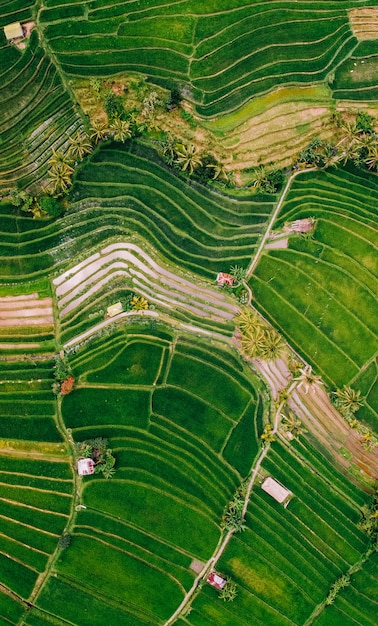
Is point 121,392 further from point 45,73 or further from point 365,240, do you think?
point 45,73

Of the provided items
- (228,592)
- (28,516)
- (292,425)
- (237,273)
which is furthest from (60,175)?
(228,592)

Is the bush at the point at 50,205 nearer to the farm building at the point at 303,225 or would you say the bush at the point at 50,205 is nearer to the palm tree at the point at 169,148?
the palm tree at the point at 169,148

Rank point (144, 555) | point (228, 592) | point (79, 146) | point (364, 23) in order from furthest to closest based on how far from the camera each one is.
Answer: point (364, 23) < point (79, 146) < point (144, 555) < point (228, 592)

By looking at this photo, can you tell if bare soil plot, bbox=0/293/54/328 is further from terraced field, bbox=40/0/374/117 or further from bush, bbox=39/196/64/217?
terraced field, bbox=40/0/374/117

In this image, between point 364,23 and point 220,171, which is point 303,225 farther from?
point 364,23

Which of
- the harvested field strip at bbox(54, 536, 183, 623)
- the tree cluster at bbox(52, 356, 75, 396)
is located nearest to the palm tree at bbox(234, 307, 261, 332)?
the tree cluster at bbox(52, 356, 75, 396)

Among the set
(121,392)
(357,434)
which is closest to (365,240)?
→ (357,434)

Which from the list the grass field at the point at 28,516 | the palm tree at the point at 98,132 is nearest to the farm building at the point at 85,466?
the grass field at the point at 28,516
